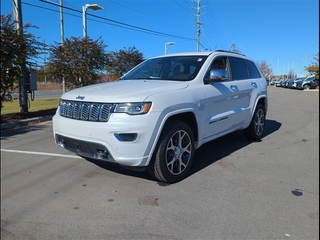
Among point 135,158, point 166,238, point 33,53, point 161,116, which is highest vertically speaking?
point 33,53

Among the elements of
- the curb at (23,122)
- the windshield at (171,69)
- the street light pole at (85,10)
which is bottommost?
the curb at (23,122)

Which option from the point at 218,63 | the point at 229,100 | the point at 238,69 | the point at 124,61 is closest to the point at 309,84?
the point at 124,61

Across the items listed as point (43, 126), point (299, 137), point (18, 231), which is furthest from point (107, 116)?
point (43, 126)

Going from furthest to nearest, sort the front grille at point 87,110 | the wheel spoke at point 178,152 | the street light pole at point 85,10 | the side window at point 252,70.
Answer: the street light pole at point 85,10 < the side window at point 252,70 < the wheel spoke at point 178,152 < the front grille at point 87,110

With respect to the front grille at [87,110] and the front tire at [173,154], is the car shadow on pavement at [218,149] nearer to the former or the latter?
the front tire at [173,154]

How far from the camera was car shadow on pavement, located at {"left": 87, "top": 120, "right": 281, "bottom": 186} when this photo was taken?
4375 millimetres

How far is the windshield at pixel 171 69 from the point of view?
15.0 feet

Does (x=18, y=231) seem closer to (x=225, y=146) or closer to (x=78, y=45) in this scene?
(x=225, y=146)

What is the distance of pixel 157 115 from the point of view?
3512 mm

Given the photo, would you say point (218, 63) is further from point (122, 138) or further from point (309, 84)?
point (309, 84)

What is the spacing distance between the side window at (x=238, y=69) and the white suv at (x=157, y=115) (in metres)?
0.17

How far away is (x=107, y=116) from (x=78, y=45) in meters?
11.4

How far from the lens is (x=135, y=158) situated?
11.4 ft

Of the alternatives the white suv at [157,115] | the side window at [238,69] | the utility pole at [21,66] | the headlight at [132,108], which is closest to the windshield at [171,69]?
the white suv at [157,115]
